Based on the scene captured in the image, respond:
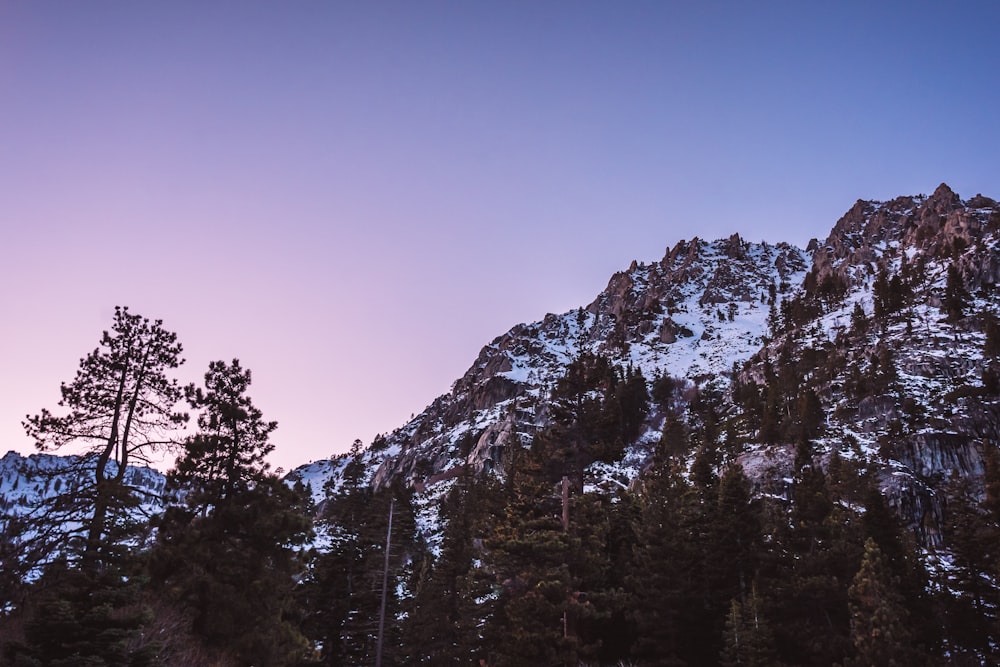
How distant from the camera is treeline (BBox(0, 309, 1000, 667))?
15281mm

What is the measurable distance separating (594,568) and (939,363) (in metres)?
82.8

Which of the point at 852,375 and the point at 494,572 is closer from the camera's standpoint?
the point at 494,572

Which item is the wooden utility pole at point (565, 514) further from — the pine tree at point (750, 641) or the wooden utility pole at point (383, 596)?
the wooden utility pole at point (383, 596)

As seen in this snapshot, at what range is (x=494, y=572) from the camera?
88.5ft

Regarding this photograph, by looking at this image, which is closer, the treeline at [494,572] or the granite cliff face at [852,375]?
the treeline at [494,572]

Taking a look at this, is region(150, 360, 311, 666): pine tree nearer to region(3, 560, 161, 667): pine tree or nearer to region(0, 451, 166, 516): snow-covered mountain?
region(0, 451, 166, 516): snow-covered mountain

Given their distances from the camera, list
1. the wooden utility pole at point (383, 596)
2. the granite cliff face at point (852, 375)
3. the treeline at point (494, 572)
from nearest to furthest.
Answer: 1. the treeline at point (494, 572)
2. the wooden utility pole at point (383, 596)
3. the granite cliff face at point (852, 375)

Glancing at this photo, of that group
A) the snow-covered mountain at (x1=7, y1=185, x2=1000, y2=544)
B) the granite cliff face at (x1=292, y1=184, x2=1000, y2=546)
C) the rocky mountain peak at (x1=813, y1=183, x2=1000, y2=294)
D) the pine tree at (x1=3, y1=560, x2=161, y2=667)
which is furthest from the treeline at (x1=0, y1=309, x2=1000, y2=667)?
the rocky mountain peak at (x1=813, y1=183, x2=1000, y2=294)

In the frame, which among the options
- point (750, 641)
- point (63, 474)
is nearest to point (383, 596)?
point (750, 641)

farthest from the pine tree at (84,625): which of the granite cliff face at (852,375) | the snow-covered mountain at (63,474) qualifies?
the granite cliff face at (852,375)

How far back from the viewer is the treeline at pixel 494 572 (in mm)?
15281

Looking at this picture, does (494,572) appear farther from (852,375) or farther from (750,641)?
(852,375)

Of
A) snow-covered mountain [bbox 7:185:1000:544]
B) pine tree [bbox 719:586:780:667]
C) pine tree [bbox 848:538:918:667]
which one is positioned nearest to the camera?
pine tree [bbox 848:538:918:667]

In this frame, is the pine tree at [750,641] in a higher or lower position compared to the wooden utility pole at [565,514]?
lower
